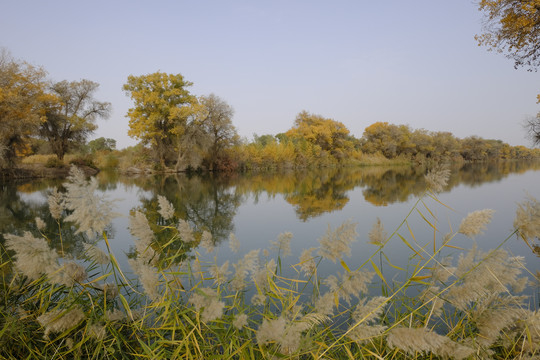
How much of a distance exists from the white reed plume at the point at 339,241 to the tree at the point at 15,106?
63.5 feet

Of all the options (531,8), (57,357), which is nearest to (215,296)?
(57,357)

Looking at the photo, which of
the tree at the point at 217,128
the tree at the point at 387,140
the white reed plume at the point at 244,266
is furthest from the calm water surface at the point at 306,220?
the tree at the point at 387,140

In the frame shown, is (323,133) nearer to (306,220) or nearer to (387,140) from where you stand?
(387,140)

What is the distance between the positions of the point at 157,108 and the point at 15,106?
9951 millimetres

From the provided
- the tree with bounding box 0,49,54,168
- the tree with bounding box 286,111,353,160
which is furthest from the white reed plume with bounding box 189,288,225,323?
the tree with bounding box 286,111,353,160

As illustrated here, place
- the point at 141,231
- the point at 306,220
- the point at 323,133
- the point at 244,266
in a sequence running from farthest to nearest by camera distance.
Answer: the point at 323,133, the point at 306,220, the point at 141,231, the point at 244,266

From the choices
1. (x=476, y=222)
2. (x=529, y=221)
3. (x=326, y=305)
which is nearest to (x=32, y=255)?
(x=326, y=305)

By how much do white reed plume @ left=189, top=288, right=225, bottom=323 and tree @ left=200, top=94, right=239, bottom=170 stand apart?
79.4ft

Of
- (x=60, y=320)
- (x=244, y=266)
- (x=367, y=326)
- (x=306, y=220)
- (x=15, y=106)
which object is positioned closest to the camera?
(x=367, y=326)

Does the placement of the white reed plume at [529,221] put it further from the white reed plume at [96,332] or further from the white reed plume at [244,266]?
the white reed plume at [96,332]

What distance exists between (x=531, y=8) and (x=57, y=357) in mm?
9768

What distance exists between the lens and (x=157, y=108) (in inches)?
939

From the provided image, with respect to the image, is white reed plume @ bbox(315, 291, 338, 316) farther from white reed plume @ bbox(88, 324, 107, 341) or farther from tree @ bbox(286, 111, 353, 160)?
tree @ bbox(286, 111, 353, 160)

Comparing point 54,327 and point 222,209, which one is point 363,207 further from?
point 54,327
